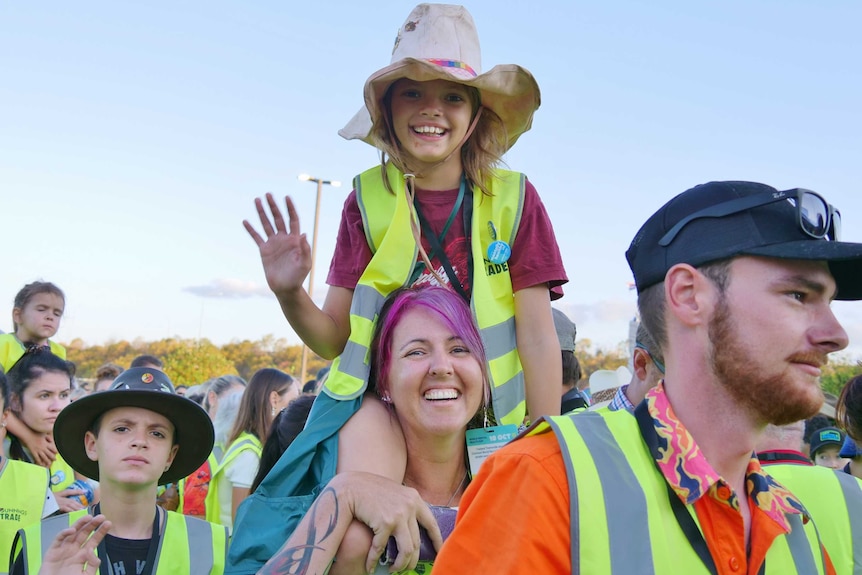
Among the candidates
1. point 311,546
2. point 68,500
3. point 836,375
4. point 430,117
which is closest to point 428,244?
point 430,117

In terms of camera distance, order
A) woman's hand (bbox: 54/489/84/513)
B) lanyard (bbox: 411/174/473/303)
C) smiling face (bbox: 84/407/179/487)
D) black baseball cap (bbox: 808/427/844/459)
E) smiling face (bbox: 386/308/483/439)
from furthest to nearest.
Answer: black baseball cap (bbox: 808/427/844/459)
woman's hand (bbox: 54/489/84/513)
smiling face (bbox: 84/407/179/487)
lanyard (bbox: 411/174/473/303)
smiling face (bbox: 386/308/483/439)

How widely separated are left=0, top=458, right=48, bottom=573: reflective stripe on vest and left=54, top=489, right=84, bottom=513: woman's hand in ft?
1.02

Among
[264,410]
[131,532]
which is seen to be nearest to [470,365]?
[131,532]

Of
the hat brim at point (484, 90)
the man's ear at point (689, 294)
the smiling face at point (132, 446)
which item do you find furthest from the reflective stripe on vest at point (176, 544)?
the man's ear at point (689, 294)

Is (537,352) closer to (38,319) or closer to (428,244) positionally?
(428,244)

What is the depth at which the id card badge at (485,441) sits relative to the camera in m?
3.21

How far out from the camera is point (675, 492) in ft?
6.17

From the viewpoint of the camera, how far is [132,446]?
151 inches

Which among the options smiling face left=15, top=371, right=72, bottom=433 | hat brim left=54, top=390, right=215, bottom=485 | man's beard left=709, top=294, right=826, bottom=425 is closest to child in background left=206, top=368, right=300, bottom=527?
smiling face left=15, top=371, right=72, bottom=433

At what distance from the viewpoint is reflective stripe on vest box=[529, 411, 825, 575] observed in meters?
1.73

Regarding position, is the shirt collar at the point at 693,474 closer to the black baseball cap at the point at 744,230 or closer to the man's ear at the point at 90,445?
the black baseball cap at the point at 744,230

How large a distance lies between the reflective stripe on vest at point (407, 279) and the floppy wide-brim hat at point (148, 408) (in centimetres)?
98

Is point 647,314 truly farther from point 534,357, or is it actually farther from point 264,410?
point 264,410

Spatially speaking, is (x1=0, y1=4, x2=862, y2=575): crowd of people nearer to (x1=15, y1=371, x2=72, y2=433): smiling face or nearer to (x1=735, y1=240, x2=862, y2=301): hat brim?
(x1=735, y1=240, x2=862, y2=301): hat brim
